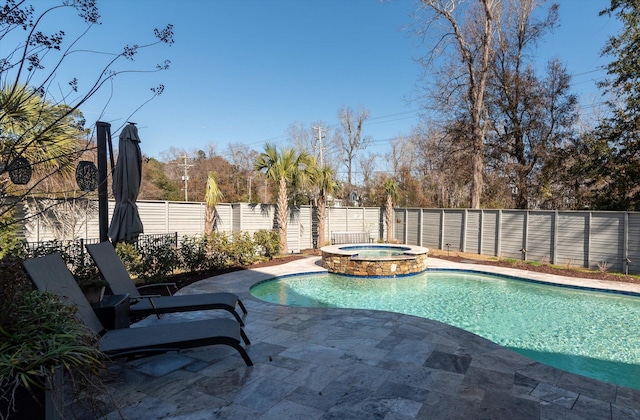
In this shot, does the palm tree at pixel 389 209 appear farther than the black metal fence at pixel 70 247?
Yes

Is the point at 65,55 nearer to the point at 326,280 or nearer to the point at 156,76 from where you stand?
the point at 156,76

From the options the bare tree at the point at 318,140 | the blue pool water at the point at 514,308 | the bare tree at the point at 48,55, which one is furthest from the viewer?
the bare tree at the point at 318,140

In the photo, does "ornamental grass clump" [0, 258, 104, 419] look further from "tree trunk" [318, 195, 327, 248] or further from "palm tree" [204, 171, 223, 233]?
"tree trunk" [318, 195, 327, 248]

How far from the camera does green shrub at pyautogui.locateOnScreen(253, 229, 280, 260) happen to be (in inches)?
467

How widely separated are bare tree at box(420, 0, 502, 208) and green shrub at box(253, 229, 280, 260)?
9.65 metres

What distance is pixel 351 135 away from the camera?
1222 inches

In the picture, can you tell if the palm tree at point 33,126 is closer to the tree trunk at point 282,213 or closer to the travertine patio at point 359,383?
the travertine patio at point 359,383

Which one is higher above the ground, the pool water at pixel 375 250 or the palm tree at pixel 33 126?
the palm tree at pixel 33 126

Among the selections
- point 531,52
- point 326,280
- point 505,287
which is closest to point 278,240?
point 326,280

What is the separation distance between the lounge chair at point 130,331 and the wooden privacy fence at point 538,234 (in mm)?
11850

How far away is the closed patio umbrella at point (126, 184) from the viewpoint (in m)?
6.47

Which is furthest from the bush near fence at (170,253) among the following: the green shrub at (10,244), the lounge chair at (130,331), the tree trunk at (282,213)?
the lounge chair at (130,331)

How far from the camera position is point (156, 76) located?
10.9 ft

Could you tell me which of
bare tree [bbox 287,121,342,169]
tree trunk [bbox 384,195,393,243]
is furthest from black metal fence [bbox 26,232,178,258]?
bare tree [bbox 287,121,342,169]
